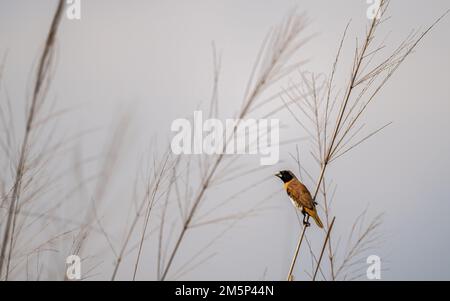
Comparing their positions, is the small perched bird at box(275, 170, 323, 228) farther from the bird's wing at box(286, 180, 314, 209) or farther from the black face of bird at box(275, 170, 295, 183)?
the black face of bird at box(275, 170, 295, 183)

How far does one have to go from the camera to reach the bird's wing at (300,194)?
7.41ft

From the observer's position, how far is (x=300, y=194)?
2.36 metres

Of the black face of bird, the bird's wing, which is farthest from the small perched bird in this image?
the black face of bird

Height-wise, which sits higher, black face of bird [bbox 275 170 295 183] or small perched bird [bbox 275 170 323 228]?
black face of bird [bbox 275 170 295 183]

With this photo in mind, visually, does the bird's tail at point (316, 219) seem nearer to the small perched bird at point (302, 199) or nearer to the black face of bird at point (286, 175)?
the small perched bird at point (302, 199)

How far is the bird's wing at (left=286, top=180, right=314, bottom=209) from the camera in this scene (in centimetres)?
226

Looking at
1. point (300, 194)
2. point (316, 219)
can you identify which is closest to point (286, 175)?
point (300, 194)

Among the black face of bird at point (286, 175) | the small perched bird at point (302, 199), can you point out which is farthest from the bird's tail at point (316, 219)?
the black face of bird at point (286, 175)

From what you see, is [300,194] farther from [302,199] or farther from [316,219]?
[316,219]

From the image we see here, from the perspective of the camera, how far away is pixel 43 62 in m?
0.57
